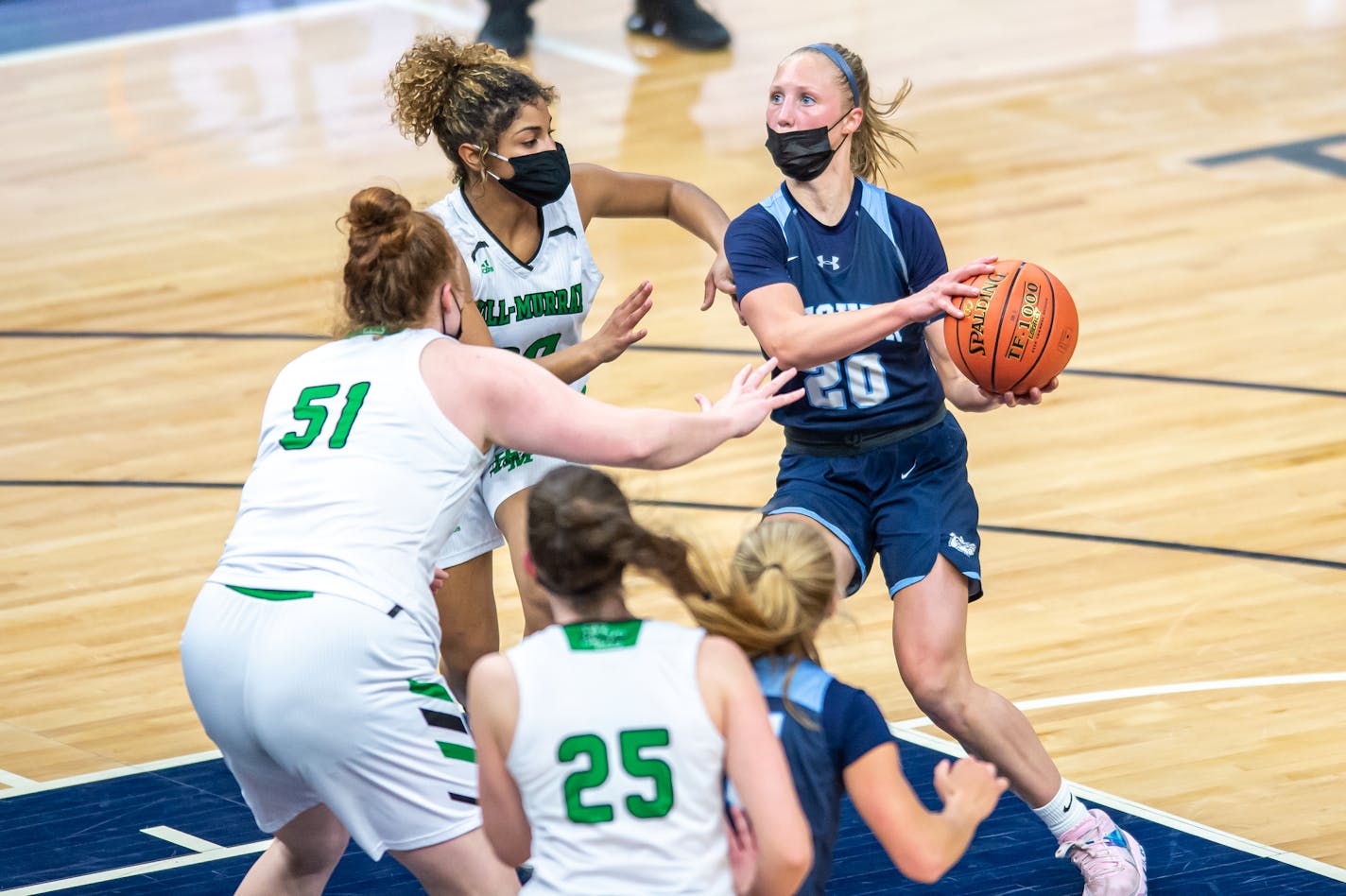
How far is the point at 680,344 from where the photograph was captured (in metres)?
8.69

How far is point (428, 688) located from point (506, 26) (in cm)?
1050

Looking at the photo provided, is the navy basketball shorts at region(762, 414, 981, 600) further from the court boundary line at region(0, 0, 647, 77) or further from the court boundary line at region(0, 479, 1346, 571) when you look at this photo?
the court boundary line at region(0, 0, 647, 77)

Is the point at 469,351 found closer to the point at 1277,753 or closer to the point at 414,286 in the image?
the point at 414,286

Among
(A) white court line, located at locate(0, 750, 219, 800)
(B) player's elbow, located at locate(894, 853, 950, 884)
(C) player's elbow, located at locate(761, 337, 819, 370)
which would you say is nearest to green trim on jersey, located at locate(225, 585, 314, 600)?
(B) player's elbow, located at locate(894, 853, 950, 884)

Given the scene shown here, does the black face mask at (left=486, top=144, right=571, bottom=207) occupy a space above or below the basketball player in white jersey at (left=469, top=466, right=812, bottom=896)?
above

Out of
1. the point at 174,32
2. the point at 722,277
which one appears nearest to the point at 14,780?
the point at 722,277

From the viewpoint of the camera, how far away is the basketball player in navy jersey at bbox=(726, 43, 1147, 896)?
4.48 meters

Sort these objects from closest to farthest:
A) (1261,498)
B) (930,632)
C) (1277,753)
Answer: (930,632) → (1277,753) → (1261,498)

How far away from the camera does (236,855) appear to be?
5062 mm

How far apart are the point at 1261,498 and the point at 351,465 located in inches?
167

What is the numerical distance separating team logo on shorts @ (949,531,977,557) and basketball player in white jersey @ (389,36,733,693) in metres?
0.84

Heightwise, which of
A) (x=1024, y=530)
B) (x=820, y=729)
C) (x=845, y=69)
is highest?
(x=845, y=69)

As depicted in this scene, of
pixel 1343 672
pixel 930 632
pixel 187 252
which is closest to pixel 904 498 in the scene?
pixel 930 632

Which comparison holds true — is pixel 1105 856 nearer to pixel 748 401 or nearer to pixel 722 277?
pixel 748 401
